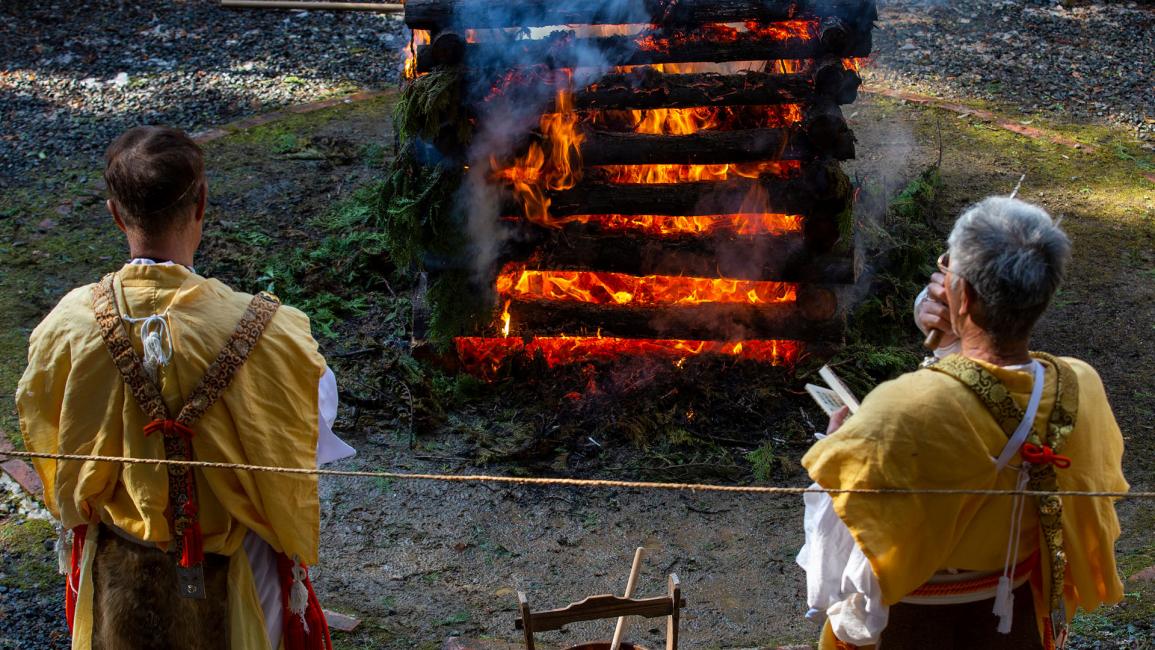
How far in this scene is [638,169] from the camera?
244 inches

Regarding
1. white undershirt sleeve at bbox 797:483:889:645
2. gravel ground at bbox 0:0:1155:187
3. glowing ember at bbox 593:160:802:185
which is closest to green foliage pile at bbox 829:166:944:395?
glowing ember at bbox 593:160:802:185

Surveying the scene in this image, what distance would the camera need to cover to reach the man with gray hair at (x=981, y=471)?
9.10 ft

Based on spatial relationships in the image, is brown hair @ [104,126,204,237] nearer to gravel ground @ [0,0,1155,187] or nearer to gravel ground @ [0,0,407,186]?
gravel ground @ [0,0,407,186]

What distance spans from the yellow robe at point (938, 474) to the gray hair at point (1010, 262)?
0.15 m

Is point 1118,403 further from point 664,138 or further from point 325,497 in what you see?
point 325,497

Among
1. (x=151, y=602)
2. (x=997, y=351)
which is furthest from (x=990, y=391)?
(x=151, y=602)

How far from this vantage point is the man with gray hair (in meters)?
2.77

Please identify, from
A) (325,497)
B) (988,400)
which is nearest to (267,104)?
(325,497)

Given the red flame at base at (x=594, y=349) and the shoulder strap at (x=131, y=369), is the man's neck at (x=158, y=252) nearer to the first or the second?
the shoulder strap at (x=131, y=369)

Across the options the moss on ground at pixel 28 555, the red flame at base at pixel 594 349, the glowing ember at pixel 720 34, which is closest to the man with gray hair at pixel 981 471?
the glowing ember at pixel 720 34

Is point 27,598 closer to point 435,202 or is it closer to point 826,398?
point 435,202

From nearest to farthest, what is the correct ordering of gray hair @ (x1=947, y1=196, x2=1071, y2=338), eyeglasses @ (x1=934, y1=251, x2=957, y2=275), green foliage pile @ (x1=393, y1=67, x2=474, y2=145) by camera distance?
gray hair @ (x1=947, y1=196, x2=1071, y2=338)
eyeglasses @ (x1=934, y1=251, x2=957, y2=275)
green foliage pile @ (x1=393, y1=67, x2=474, y2=145)

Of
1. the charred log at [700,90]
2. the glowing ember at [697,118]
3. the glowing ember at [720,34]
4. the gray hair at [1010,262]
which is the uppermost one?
the glowing ember at [720,34]

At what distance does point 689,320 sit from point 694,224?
0.57 metres
